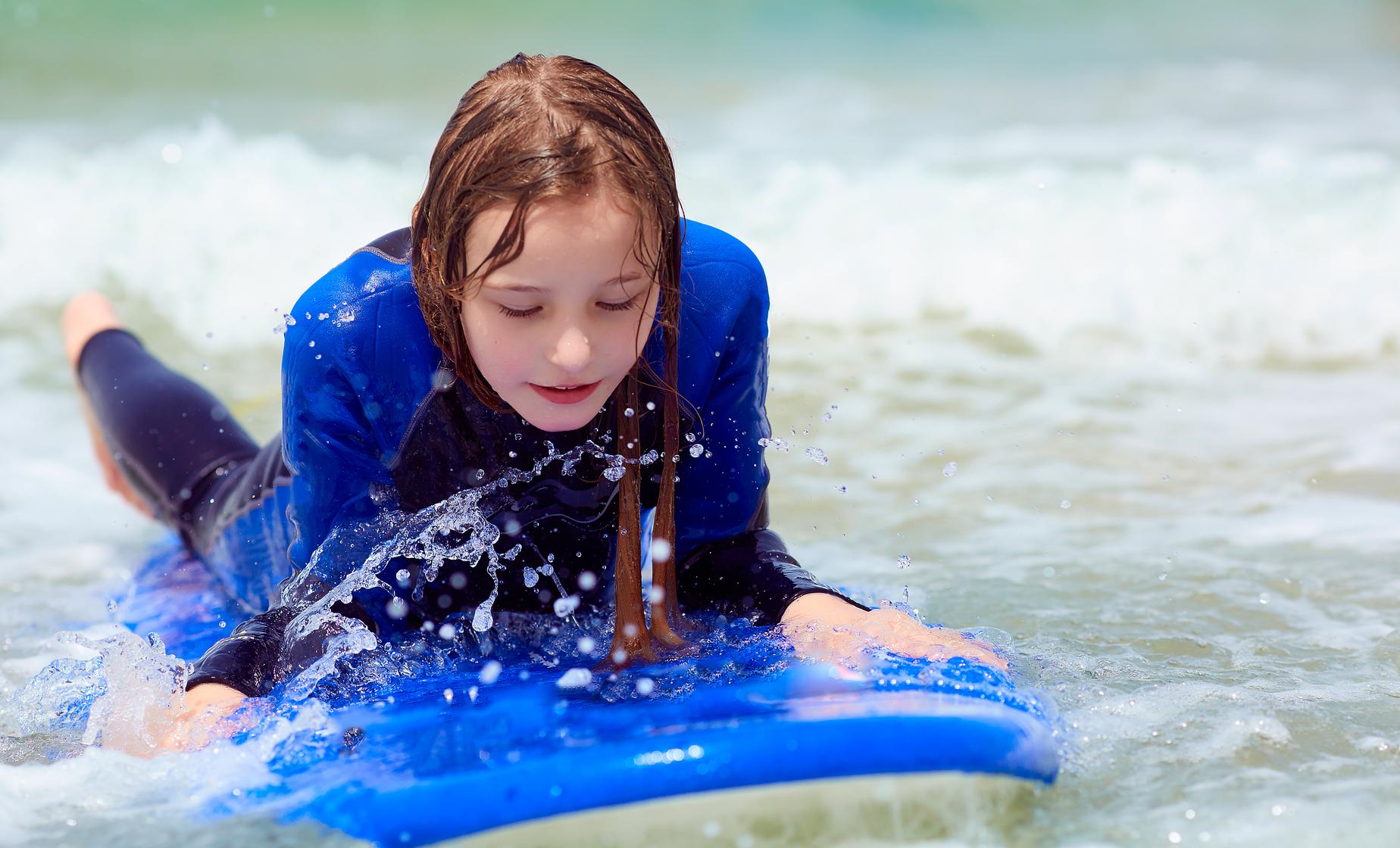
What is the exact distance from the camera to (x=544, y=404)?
1979 mm

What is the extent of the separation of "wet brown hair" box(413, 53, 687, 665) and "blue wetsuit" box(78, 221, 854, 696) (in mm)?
99

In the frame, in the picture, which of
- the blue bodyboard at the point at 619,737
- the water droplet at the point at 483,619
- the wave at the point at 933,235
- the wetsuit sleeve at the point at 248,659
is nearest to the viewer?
the blue bodyboard at the point at 619,737

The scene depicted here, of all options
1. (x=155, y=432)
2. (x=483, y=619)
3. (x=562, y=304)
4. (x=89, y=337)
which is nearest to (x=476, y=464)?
(x=483, y=619)

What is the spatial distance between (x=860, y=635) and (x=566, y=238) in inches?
30.8

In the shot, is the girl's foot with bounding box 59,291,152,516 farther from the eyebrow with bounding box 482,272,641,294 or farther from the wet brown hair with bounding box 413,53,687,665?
the eyebrow with bounding box 482,272,641,294

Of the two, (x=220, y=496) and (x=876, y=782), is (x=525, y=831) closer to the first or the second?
(x=876, y=782)

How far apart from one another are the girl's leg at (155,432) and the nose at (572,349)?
1.65 metres

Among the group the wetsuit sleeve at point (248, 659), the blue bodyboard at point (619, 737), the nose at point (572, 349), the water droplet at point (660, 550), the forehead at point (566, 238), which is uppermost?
the forehead at point (566, 238)

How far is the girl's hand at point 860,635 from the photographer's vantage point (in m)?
2.09

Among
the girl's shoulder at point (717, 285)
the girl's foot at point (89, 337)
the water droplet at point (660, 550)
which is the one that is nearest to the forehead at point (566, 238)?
the girl's shoulder at point (717, 285)

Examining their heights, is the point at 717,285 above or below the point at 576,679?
above

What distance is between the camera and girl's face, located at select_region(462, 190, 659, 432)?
1804 mm

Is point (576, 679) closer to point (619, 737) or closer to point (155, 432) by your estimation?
point (619, 737)

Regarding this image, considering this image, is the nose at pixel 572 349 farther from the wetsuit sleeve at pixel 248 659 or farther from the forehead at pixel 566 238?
the wetsuit sleeve at pixel 248 659
